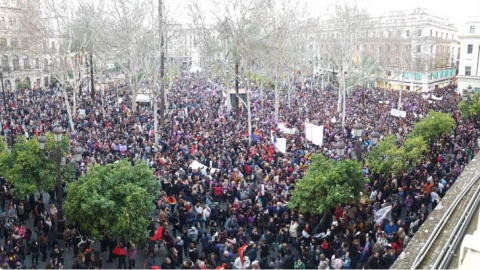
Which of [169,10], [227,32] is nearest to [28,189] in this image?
[169,10]

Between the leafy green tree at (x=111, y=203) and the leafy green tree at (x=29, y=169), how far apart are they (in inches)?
109

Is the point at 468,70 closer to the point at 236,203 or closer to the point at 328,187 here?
the point at 328,187

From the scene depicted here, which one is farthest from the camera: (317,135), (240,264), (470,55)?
(470,55)

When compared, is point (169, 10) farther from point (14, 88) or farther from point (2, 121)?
point (14, 88)

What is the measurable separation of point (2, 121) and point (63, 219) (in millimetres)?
17102

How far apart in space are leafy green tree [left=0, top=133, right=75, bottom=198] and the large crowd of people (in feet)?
2.26

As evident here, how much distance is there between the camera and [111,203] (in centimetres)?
1180

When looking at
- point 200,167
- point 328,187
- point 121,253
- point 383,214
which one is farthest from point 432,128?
point 121,253

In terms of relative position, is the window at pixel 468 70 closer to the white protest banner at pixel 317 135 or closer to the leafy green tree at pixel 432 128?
the leafy green tree at pixel 432 128

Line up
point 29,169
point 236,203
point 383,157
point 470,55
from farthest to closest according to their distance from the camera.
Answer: point 470,55, point 383,157, point 29,169, point 236,203

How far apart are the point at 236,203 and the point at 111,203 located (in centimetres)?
394

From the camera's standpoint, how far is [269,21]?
106 ft

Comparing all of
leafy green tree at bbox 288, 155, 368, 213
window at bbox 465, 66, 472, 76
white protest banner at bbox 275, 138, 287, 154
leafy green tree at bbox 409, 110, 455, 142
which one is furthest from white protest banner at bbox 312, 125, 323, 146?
window at bbox 465, 66, 472, 76

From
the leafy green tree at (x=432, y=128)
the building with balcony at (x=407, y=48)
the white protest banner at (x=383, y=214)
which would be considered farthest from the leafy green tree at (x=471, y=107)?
the white protest banner at (x=383, y=214)
